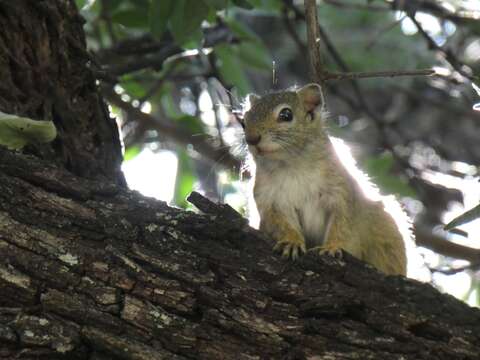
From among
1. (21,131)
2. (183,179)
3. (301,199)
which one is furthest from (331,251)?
(183,179)

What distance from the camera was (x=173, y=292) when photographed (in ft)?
9.17

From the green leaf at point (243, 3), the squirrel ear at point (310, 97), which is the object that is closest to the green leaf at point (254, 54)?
the squirrel ear at point (310, 97)

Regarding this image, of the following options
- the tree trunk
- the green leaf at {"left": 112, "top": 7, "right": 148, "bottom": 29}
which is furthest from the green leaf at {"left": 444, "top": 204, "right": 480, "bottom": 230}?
the green leaf at {"left": 112, "top": 7, "right": 148, "bottom": 29}

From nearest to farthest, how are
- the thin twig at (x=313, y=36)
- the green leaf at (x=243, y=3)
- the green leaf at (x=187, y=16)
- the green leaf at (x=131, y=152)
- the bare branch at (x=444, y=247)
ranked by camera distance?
the thin twig at (x=313, y=36), the green leaf at (x=187, y=16), the green leaf at (x=243, y=3), the bare branch at (x=444, y=247), the green leaf at (x=131, y=152)

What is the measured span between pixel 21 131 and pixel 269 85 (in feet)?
17.1

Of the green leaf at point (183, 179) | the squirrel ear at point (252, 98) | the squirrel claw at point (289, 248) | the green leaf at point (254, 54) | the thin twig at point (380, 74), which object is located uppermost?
the green leaf at point (254, 54)

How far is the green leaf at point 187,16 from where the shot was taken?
3547 millimetres

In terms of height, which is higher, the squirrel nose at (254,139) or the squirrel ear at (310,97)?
the squirrel ear at (310,97)

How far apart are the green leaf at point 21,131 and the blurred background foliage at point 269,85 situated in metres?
0.80

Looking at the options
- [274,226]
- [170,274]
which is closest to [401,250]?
[274,226]

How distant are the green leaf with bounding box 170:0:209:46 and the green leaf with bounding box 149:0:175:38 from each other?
0.08 feet

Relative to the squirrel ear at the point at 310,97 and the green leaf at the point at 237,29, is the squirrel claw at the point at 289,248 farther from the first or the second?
the green leaf at the point at 237,29

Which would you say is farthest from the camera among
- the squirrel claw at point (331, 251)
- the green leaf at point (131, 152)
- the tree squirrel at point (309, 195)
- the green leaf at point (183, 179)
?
the green leaf at point (131, 152)

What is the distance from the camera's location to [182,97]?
7191 millimetres
